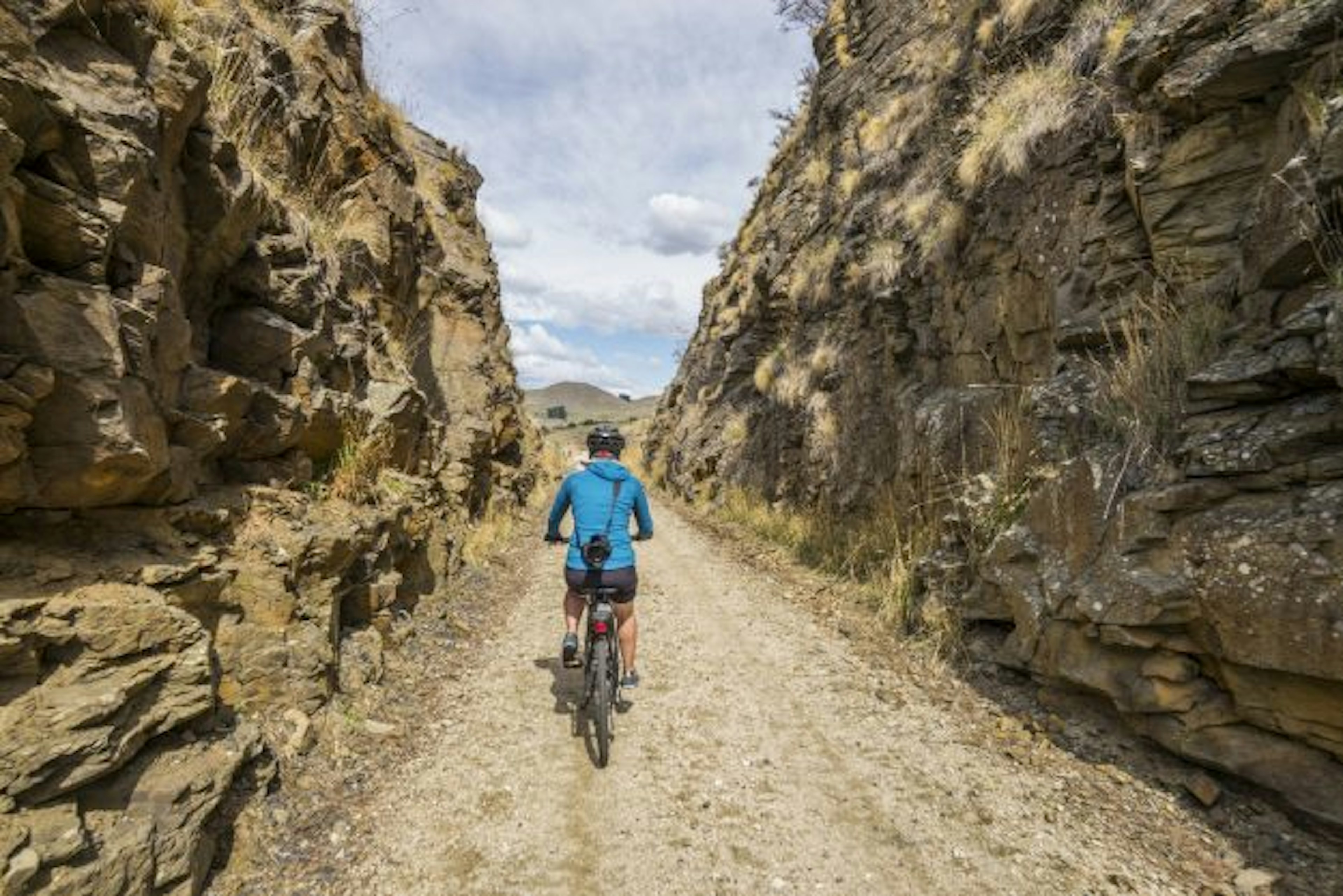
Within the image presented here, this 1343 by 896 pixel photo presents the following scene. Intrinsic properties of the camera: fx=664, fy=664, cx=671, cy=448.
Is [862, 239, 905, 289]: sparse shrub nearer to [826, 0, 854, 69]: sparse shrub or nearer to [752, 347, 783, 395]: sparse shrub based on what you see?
[752, 347, 783, 395]: sparse shrub

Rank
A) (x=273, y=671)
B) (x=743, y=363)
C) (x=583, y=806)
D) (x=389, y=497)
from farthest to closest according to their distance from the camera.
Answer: (x=743, y=363) < (x=389, y=497) < (x=273, y=671) < (x=583, y=806)

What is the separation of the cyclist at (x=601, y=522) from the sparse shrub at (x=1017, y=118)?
22.9 ft

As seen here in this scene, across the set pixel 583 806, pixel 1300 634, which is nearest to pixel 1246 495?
pixel 1300 634

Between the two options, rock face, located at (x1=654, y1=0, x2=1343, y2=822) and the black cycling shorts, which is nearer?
rock face, located at (x1=654, y1=0, x2=1343, y2=822)

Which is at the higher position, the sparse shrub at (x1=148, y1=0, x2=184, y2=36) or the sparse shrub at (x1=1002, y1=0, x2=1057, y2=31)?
the sparse shrub at (x1=1002, y1=0, x2=1057, y2=31)

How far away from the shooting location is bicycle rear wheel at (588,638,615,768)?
17.0 ft

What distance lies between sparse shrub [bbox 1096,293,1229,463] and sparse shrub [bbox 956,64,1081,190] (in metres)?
3.44

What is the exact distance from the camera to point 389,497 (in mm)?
8078

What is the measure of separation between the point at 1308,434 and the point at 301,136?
10811 millimetres

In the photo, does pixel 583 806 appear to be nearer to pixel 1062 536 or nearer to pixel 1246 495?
pixel 1062 536

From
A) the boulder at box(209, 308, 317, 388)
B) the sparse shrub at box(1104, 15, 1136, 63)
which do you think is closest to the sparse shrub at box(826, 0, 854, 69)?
the sparse shrub at box(1104, 15, 1136, 63)

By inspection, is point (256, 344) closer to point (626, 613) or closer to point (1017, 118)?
point (626, 613)

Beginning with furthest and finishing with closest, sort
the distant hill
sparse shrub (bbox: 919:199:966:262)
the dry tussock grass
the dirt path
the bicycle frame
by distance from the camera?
the distant hill < the dry tussock grass < sparse shrub (bbox: 919:199:966:262) < the bicycle frame < the dirt path

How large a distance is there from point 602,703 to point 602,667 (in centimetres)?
27
